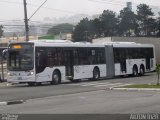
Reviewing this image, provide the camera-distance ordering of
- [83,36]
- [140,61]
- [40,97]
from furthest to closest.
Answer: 1. [83,36]
2. [140,61]
3. [40,97]

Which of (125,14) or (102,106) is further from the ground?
(125,14)

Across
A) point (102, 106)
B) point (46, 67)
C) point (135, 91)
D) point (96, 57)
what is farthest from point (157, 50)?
point (102, 106)

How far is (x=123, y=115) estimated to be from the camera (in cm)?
1373

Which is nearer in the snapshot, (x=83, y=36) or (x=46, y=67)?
(x=46, y=67)

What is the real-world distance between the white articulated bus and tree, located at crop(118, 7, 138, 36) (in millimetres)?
41448

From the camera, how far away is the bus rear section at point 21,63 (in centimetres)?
2979

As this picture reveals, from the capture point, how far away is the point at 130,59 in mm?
40406

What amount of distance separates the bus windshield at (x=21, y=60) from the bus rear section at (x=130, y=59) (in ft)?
30.9

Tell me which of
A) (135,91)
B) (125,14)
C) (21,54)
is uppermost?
(125,14)

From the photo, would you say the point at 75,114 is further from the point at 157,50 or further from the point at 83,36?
the point at 83,36

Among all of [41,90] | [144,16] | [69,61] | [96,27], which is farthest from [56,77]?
[144,16]

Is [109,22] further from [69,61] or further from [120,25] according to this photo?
[69,61]

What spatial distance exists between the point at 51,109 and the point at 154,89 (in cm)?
885

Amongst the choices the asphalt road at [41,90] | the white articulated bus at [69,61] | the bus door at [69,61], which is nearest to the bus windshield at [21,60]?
the white articulated bus at [69,61]
